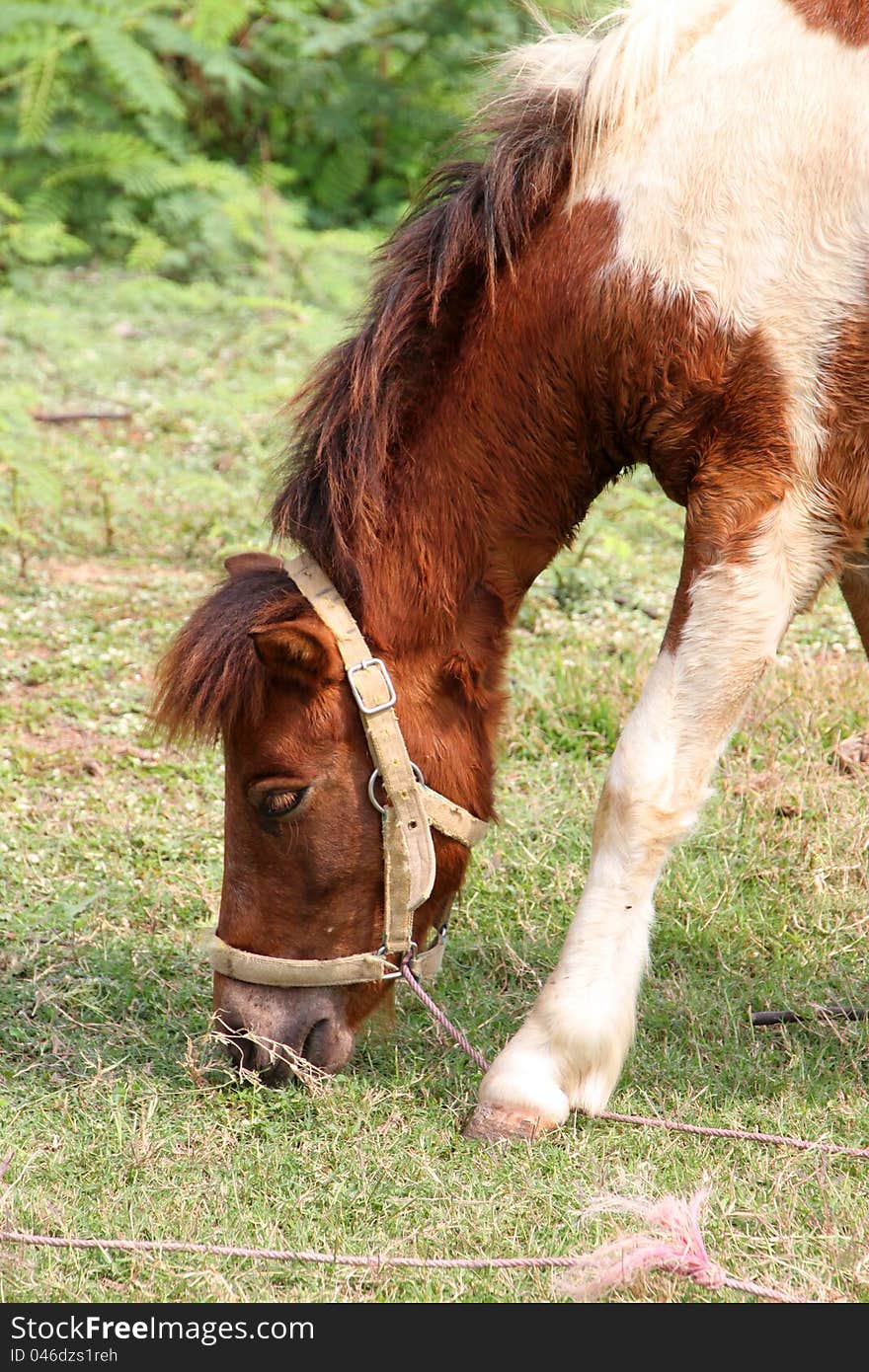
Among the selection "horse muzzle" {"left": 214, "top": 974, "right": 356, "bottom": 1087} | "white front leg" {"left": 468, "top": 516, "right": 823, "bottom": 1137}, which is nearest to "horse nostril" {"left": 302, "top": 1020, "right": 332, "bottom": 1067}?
"horse muzzle" {"left": 214, "top": 974, "right": 356, "bottom": 1087}

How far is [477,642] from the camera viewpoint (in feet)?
10.8

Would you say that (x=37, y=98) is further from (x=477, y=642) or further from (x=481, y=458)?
(x=477, y=642)

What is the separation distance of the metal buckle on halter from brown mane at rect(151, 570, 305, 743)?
0.18 metres

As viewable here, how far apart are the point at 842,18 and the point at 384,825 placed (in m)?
1.89

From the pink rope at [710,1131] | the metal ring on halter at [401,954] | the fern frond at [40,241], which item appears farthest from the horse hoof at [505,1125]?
the fern frond at [40,241]

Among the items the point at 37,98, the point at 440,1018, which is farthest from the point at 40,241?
the point at 440,1018

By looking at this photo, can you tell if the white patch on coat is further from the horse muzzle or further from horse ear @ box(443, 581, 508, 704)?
the horse muzzle

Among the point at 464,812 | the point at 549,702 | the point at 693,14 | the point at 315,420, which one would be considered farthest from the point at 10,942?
the point at 693,14

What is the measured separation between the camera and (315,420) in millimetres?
3305

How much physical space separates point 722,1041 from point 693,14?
2335mm

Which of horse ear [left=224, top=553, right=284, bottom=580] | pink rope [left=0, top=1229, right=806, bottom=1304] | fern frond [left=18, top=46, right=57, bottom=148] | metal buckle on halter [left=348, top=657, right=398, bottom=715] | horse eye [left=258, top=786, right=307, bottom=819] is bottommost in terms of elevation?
pink rope [left=0, top=1229, right=806, bottom=1304]

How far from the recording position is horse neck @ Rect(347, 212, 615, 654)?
3156 millimetres

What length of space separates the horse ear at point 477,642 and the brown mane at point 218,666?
37cm

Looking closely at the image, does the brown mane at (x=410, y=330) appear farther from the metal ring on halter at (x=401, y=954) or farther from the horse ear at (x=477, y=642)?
the metal ring on halter at (x=401, y=954)
